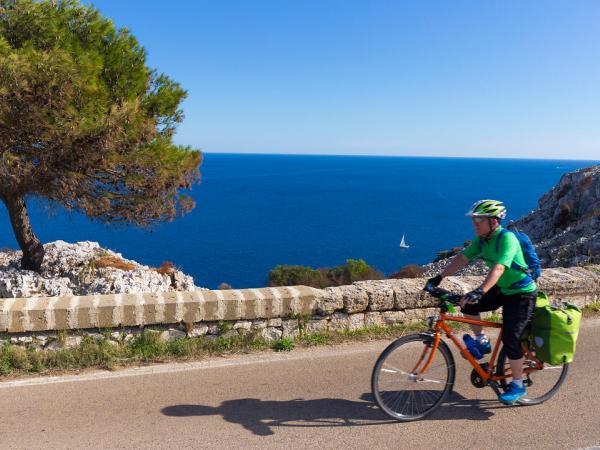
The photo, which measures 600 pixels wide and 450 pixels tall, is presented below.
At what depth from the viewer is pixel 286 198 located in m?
146

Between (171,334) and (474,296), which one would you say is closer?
(474,296)

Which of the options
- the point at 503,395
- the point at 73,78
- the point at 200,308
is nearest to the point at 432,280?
the point at 503,395

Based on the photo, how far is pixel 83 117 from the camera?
27.6ft

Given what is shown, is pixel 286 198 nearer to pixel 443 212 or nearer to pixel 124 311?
pixel 443 212

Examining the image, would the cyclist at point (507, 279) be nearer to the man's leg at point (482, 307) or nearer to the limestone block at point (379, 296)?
the man's leg at point (482, 307)

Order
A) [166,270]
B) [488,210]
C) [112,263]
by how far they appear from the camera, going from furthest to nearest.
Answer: [166,270]
[112,263]
[488,210]

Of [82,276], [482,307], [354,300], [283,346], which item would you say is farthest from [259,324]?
[82,276]

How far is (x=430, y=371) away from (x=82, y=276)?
7.72 metres

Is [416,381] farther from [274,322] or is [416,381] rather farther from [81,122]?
[81,122]

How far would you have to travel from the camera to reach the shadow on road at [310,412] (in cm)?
413

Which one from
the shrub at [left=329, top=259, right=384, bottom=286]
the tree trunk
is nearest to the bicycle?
the tree trunk

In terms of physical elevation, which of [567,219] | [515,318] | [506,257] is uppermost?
[506,257]

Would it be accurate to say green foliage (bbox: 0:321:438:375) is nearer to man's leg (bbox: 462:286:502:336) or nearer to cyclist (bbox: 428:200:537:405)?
man's leg (bbox: 462:286:502:336)

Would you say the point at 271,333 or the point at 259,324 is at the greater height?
the point at 259,324
